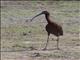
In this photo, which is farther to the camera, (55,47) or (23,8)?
(23,8)

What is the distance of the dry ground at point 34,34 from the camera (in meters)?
11.7

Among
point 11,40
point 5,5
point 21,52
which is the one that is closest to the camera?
point 21,52

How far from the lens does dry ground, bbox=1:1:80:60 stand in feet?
38.3

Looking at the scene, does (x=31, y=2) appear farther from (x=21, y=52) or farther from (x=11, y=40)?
(x=21, y=52)

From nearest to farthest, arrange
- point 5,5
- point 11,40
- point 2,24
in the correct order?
1. point 11,40
2. point 2,24
3. point 5,5

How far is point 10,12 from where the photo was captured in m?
20.2

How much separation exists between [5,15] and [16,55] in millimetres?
7685

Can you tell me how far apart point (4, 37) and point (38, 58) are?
3.13m

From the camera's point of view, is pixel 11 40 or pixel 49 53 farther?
pixel 11 40

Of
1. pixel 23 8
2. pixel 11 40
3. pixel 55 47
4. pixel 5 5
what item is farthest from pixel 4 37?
pixel 5 5

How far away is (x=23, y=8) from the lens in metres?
21.9

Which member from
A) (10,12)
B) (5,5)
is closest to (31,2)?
(5,5)

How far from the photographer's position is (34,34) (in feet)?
47.8

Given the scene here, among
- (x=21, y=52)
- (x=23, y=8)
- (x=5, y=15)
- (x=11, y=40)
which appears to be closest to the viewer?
(x=21, y=52)
